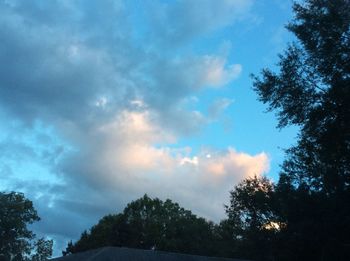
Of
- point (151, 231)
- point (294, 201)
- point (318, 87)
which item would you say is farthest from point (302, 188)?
point (151, 231)

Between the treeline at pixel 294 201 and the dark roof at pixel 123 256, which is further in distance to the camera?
the dark roof at pixel 123 256

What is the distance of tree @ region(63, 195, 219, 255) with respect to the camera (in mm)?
74062

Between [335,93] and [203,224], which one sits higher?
[203,224]

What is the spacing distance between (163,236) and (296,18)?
57.9 meters

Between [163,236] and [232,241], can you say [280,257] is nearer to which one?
[232,241]

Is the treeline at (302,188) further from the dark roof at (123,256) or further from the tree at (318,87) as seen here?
the dark roof at (123,256)

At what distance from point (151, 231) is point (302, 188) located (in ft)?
142

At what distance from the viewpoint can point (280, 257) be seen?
45375mm

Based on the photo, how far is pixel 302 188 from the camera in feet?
120

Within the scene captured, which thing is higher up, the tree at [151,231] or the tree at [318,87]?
the tree at [151,231]

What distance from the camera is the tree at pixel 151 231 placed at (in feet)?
243

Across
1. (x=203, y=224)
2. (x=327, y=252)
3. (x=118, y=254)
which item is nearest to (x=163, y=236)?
(x=203, y=224)

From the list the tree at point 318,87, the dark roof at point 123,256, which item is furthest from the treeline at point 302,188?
the dark roof at point 123,256

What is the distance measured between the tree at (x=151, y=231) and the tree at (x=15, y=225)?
9.03 meters
